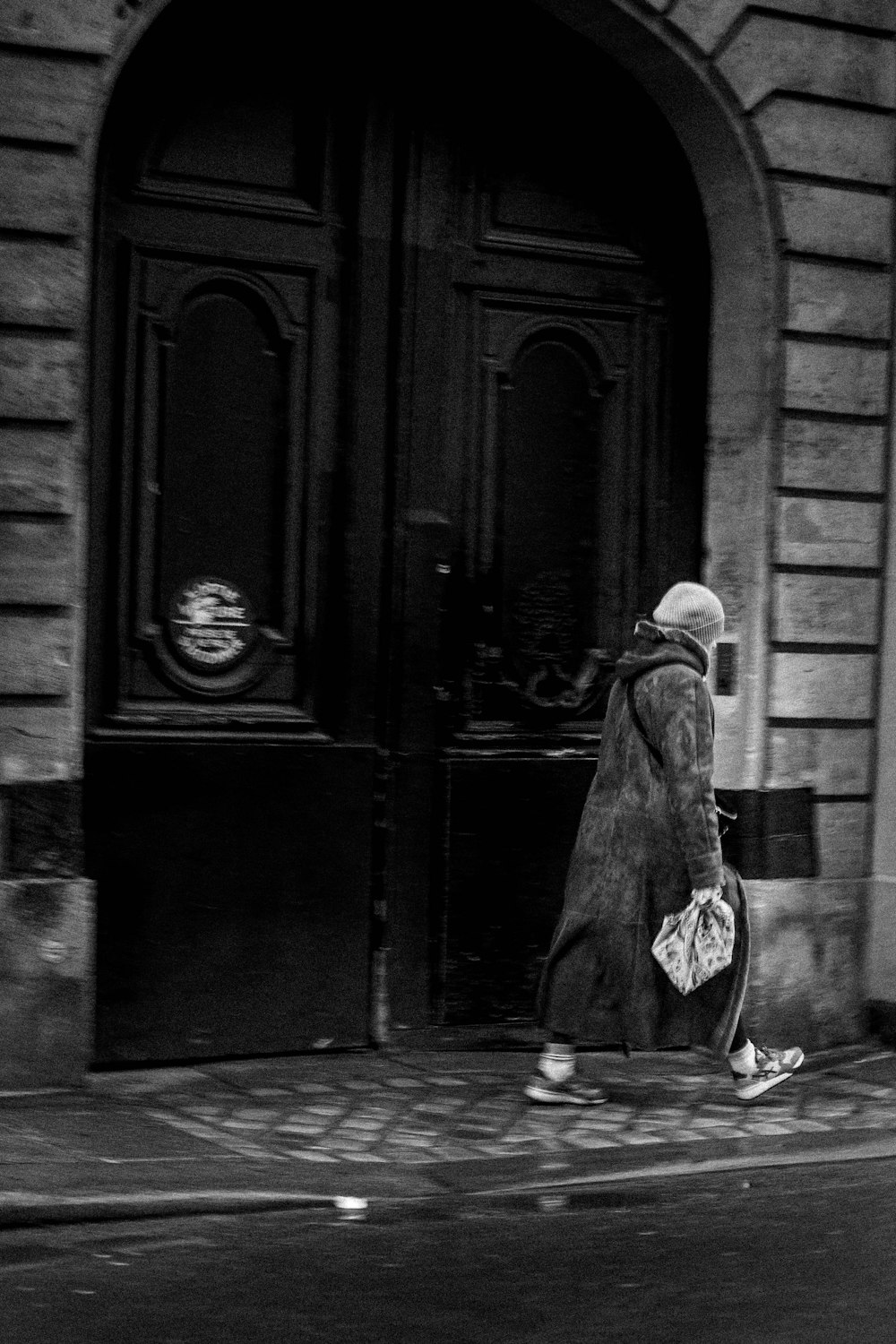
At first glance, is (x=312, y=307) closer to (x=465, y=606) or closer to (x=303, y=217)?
(x=303, y=217)

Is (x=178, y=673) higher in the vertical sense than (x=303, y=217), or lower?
→ lower

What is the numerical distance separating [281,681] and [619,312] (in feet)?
6.50

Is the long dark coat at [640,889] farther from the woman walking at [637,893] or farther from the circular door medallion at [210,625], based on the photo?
the circular door medallion at [210,625]

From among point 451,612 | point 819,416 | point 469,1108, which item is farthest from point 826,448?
point 469,1108

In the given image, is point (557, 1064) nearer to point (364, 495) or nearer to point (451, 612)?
point (451, 612)

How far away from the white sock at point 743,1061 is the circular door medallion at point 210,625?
7.04ft

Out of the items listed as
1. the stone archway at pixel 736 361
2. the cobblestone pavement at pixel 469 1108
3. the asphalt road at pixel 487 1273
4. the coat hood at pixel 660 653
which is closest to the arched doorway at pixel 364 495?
the stone archway at pixel 736 361

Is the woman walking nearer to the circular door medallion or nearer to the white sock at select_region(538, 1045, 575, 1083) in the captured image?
the white sock at select_region(538, 1045, 575, 1083)

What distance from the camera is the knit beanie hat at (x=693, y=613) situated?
7013mm

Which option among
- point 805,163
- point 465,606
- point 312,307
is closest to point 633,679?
point 465,606

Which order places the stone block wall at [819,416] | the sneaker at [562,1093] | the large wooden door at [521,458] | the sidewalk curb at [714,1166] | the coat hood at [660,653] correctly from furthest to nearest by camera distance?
the stone block wall at [819,416]
the large wooden door at [521,458]
the sneaker at [562,1093]
the coat hood at [660,653]
the sidewalk curb at [714,1166]

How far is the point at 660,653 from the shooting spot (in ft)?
22.9

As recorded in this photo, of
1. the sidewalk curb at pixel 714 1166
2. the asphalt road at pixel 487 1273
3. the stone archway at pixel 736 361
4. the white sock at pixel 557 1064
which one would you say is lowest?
the sidewalk curb at pixel 714 1166

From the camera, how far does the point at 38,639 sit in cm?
693
